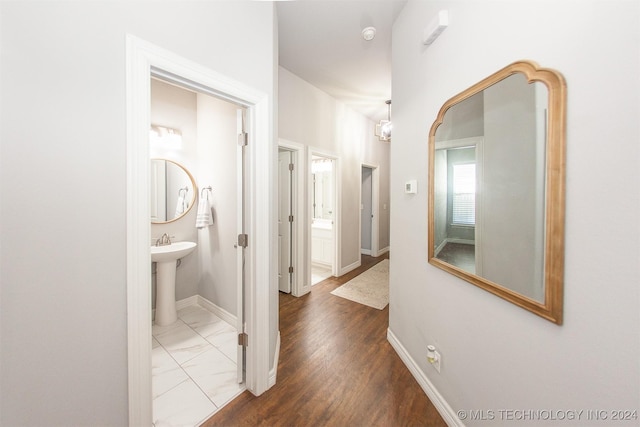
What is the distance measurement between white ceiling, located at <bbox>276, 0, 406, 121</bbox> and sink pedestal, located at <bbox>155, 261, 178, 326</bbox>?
263 cm

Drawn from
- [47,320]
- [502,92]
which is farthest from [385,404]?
[502,92]

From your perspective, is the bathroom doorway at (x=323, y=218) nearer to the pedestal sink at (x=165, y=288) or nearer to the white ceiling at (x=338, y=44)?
the white ceiling at (x=338, y=44)

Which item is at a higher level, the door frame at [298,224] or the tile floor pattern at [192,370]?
the door frame at [298,224]

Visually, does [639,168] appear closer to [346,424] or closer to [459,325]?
[459,325]

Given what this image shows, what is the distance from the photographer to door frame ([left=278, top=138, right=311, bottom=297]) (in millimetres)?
3031

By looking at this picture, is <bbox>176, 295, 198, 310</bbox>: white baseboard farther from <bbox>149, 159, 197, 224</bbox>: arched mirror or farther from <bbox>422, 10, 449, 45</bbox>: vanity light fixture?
<bbox>422, 10, 449, 45</bbox>: vanity light fixture

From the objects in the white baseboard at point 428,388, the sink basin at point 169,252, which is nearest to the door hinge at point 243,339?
the sink basin at point 169,252

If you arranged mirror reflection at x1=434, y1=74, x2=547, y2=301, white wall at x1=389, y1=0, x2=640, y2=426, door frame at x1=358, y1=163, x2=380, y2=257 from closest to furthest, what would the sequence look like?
white wall at x1=389, y1=0, x2=640, y2=426, mirror reflection at x1=434, y1=74, x2=547, y2=301, door frame at x1=358, y1=163, x2=380, y2=257

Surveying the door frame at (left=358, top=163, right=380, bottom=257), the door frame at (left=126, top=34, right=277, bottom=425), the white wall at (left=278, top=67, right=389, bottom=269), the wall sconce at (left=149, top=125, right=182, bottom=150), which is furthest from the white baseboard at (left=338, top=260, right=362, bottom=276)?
the door frame at (left=126, top=34, right=277, bottom=425)

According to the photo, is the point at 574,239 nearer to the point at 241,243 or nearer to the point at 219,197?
the point at 241,243

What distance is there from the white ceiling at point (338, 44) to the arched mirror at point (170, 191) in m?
1.77

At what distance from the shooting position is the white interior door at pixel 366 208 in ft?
17.2

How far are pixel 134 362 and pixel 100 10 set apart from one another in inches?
57.4

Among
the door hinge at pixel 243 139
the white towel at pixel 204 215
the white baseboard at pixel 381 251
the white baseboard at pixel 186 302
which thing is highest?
the door hinge at pixel 243 139
